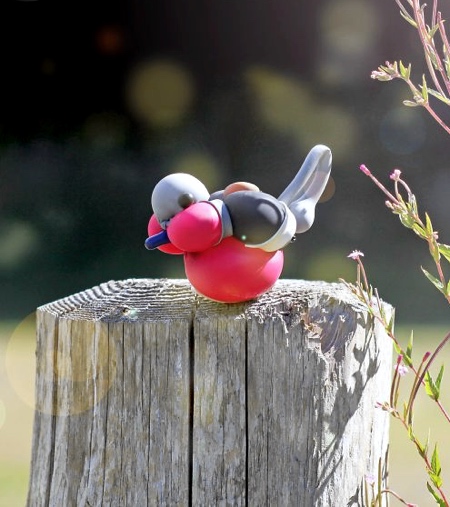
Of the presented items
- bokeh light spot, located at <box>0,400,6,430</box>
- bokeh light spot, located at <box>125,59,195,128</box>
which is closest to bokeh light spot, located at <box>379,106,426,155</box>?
bokeh light spot, located at <box>125,59,195,128</box>

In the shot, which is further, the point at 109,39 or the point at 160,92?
the point at 160,92

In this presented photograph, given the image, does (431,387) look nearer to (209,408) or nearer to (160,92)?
(209,408)

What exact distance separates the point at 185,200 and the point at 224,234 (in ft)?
0.39

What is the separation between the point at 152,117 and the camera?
8766mm

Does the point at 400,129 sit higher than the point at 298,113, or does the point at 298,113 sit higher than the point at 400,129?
the point at 298,113

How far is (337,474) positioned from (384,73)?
35.2 inches

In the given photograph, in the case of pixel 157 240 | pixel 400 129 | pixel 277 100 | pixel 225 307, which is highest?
pixel 277 100

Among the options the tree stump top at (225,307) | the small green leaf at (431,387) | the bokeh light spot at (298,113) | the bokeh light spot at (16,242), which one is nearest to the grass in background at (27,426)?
the bokeh light spot at (16,242)

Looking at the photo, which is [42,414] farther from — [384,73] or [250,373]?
[384,73]

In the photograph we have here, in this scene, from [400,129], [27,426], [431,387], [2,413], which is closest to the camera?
[431,387]

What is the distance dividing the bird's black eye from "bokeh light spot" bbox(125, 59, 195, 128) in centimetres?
705

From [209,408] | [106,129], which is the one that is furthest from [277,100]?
[209,408]

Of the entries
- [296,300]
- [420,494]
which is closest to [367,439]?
[296,300]

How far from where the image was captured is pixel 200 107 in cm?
898
